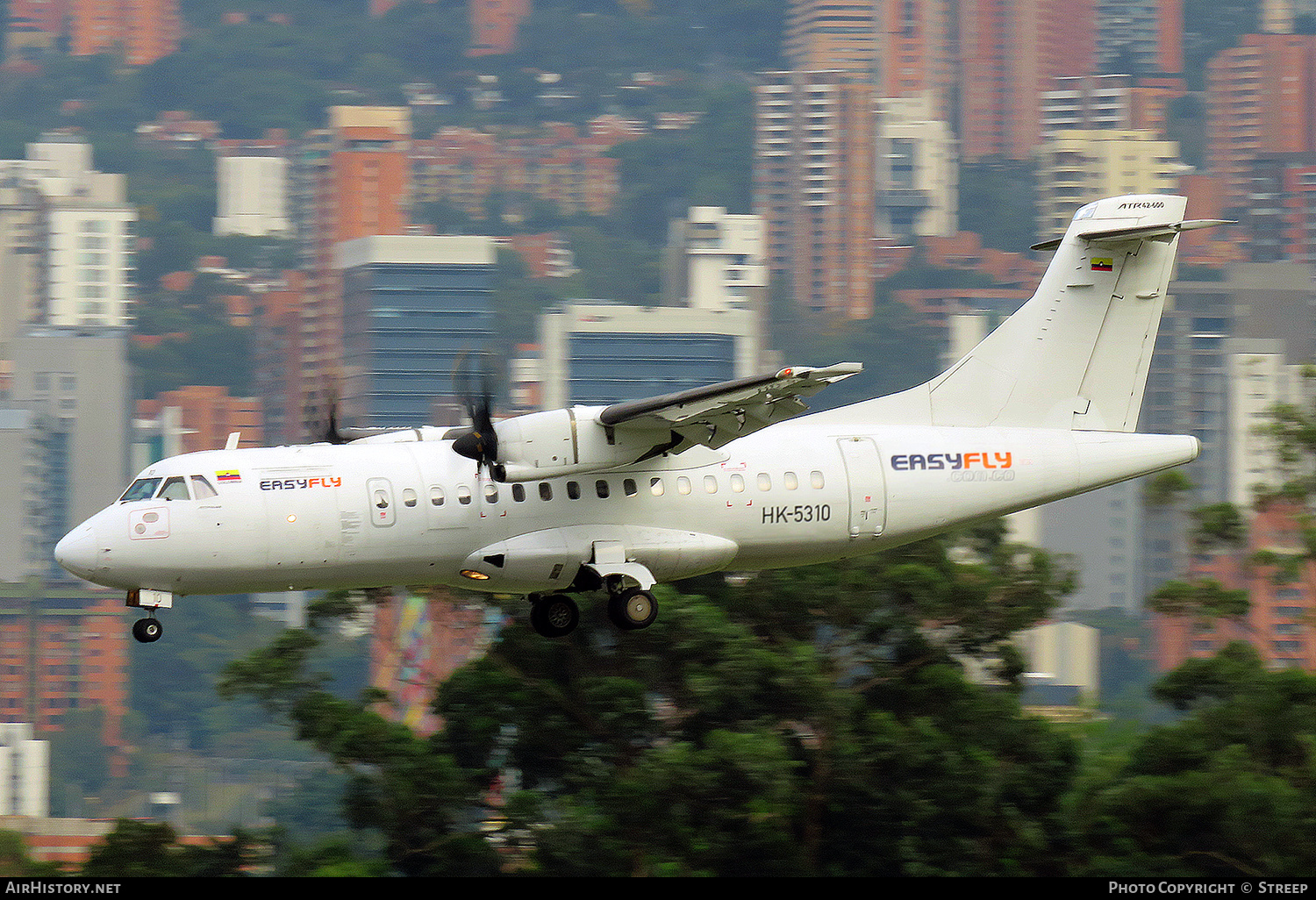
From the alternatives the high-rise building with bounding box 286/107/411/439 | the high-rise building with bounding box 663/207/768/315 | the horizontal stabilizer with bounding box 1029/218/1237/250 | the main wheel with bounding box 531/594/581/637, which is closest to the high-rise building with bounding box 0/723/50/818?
the high-rise building with bounding box 286/107/411/439

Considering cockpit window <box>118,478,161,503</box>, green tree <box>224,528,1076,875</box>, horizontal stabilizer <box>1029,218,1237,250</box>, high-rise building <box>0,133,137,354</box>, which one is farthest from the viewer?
high-rise building <box>0,133,137,354</box>

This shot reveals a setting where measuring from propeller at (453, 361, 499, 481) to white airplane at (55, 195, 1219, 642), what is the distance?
39 mm

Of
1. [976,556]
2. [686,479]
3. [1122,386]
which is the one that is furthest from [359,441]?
[976,556]

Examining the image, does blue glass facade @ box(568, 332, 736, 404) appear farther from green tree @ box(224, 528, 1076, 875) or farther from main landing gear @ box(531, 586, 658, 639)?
main landing gear @ box(531, 586, 658, 639)

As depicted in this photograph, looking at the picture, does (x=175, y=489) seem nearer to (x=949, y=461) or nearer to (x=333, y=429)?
(x=333, y=429)

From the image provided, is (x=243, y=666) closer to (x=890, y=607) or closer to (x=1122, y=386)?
(x=890, y=607)

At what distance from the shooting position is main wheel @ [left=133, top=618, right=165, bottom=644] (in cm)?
2117

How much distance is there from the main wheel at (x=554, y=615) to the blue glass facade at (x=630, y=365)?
113 metres

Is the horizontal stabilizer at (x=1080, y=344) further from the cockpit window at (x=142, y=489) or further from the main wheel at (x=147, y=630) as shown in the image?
the main wheel at (x=147, y=630)

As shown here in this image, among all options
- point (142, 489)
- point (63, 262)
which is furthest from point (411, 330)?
point (142, 489)

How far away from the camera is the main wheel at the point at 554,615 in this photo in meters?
23.9

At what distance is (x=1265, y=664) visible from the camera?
1411 inches

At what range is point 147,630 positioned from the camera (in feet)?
70.3

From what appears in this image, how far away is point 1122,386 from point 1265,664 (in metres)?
12.6
